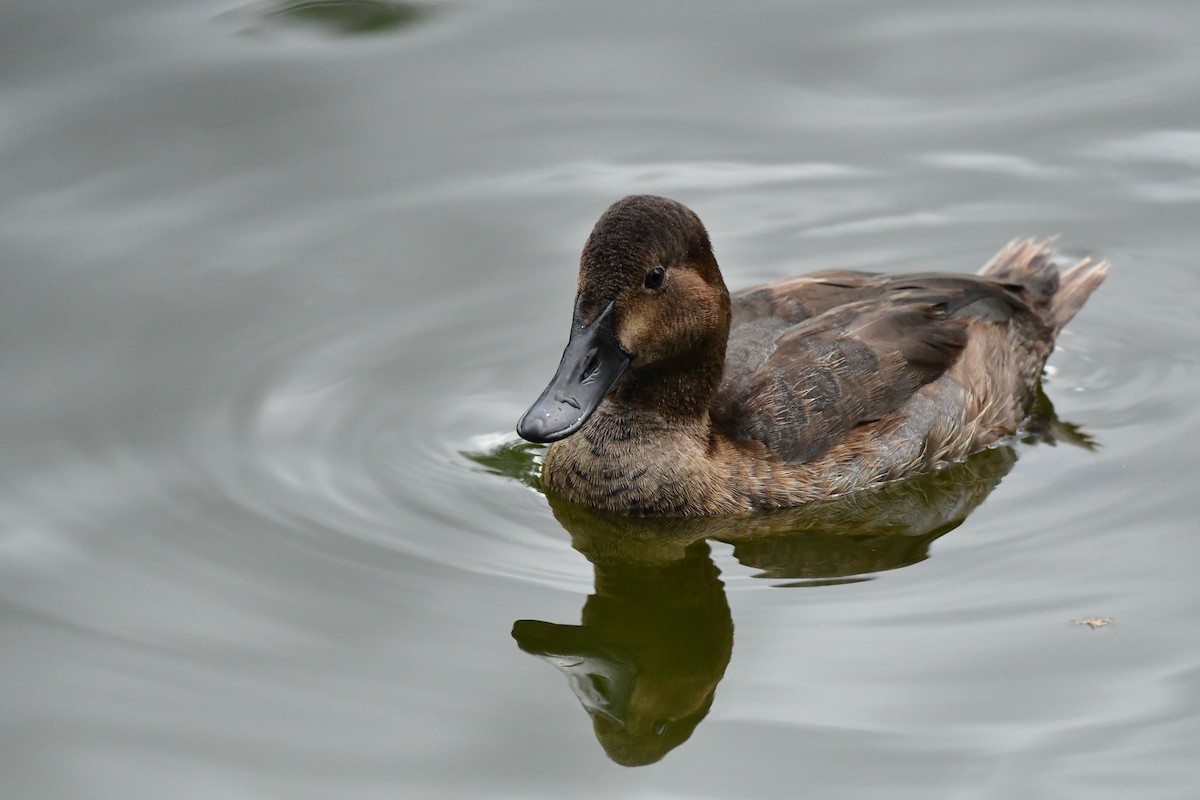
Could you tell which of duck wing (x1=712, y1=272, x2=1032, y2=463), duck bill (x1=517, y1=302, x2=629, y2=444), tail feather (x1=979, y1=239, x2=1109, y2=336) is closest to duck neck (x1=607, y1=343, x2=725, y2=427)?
duck wing (x1=712, y1=272, x2=1032, y2=463)

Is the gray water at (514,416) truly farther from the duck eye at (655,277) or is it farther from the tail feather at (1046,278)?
the duck eye at (655,277)

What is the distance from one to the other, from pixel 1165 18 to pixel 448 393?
21.2ft

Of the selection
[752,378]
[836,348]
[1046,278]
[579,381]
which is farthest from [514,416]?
[1046,278]

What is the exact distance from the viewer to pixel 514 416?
903 centimetres

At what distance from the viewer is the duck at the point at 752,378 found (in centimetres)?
771

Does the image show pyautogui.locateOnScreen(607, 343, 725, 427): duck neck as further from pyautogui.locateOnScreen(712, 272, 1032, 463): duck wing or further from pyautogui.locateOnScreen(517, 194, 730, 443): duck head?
pyautogui.locateOnScreen(712, 272, 1032, 463): duck wing

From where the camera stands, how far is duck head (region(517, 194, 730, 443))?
7625 millimetres

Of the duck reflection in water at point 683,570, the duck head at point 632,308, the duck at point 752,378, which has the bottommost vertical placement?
the duck reflection in water at point 683,570

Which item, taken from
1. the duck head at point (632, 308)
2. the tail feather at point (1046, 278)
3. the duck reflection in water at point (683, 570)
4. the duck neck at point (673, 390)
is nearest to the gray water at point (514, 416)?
the duck reflection in water at point (683, 570)

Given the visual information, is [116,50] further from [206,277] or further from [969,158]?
[969,158]

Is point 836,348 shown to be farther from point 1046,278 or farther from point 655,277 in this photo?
point 1046,278

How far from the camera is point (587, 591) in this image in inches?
299

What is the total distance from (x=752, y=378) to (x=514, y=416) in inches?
50.4

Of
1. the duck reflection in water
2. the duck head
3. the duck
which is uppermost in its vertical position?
the duck head
